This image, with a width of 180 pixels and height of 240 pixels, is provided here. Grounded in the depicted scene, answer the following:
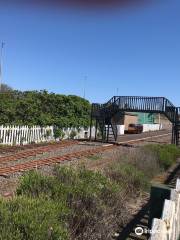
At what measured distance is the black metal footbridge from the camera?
2973 cm

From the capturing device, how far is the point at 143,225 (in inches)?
353

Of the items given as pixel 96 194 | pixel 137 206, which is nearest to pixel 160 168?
pixel 137 206

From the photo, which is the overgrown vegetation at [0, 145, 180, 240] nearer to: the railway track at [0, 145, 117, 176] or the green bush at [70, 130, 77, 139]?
the railway track at [0, 145, 117, 176]

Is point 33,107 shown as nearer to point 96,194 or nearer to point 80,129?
point 80,129

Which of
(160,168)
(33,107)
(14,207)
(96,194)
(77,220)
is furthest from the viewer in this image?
(33,107)

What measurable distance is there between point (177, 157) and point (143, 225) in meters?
13.9

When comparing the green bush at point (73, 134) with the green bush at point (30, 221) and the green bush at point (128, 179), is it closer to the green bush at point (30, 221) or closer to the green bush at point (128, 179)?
the green bush at point (128, 179)

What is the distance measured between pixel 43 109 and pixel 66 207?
2595 cm

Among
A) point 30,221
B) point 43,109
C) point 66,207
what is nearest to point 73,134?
point 43,109

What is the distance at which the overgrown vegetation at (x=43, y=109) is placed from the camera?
1028 inches

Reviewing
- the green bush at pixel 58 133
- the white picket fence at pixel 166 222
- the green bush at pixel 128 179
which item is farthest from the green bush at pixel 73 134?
the white picket fence at pixel 166 222

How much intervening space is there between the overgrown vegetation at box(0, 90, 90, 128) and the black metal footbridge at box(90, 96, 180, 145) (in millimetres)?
1988

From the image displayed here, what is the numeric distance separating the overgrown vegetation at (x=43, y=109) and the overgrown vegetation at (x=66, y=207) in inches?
606

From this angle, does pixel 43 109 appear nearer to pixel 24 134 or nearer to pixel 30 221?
pixel 24 134
